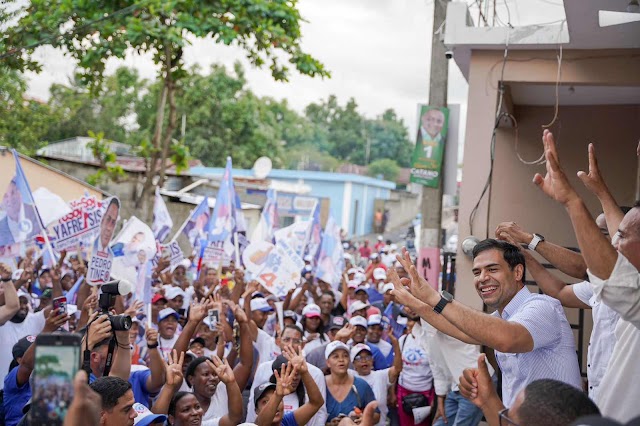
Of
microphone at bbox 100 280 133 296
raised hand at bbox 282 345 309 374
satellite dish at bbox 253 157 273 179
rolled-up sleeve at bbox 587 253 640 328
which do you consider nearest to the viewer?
rolled-up sleeve at bbox 587 253 640 328

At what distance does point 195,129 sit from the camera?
4294 cm

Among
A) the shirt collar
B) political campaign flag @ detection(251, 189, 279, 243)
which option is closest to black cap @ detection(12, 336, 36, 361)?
the shirt collar

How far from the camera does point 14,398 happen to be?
629 cm

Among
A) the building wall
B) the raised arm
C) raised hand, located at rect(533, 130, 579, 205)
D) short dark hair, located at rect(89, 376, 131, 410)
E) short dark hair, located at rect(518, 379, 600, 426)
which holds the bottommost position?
short dark hair, located at rect(89, 376, 131, 410)

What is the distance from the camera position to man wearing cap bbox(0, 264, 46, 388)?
7.22 m

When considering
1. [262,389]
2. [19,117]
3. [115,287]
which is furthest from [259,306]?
[19,117]

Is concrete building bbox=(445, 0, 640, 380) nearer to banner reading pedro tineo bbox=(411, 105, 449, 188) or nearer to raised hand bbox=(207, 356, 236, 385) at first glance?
banner reading pedro tineo bbox=(411, 105, 449, 188)

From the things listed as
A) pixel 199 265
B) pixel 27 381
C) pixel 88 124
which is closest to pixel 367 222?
pixel 88 124

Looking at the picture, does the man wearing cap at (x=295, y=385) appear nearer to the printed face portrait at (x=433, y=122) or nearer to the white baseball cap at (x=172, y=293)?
the printed face portrait at (x=433, y=122)

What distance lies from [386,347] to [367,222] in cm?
4230

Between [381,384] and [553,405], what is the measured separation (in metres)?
5.69

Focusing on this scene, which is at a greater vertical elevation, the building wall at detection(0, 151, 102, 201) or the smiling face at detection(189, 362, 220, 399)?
the building wall at detection(0, 151, 102, 201)

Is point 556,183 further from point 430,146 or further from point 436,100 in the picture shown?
point 436,100

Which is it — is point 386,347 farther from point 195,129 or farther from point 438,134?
point 195,129
